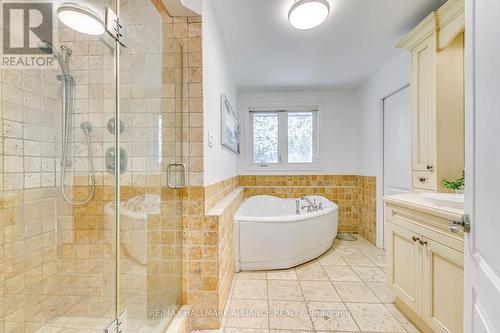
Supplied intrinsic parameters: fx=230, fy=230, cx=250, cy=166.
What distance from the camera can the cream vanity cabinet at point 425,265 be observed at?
1209mm

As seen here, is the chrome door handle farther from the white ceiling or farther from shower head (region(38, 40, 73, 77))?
shower head (region(38, 40, 73, 77))

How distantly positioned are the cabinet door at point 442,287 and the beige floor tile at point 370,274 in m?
0.83

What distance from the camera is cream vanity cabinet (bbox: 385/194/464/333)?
47.6 inches

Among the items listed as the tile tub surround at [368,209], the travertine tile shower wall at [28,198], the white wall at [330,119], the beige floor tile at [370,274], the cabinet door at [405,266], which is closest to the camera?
the travertine tile shower wall at [28,198]

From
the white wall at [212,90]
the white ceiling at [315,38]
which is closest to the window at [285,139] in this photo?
the white ceiling at [315,38]

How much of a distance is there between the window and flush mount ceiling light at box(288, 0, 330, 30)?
2.08m

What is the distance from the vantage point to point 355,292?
6.53 ft

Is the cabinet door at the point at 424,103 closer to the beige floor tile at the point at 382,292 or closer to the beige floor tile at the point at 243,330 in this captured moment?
the beige floor tile at the point at 382,292

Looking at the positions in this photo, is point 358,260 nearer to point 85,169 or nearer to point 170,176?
point 170,176

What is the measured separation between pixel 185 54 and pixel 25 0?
797 millimetres

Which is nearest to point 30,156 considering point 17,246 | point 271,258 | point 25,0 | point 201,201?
point 17,246

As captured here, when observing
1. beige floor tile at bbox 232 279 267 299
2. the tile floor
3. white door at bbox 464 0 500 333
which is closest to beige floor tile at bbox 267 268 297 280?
the tile floor

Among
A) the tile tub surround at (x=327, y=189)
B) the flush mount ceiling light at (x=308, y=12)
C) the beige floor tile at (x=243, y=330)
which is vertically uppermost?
the flush mount ceiling light at (x=308, y=12)

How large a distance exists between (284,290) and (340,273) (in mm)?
686
